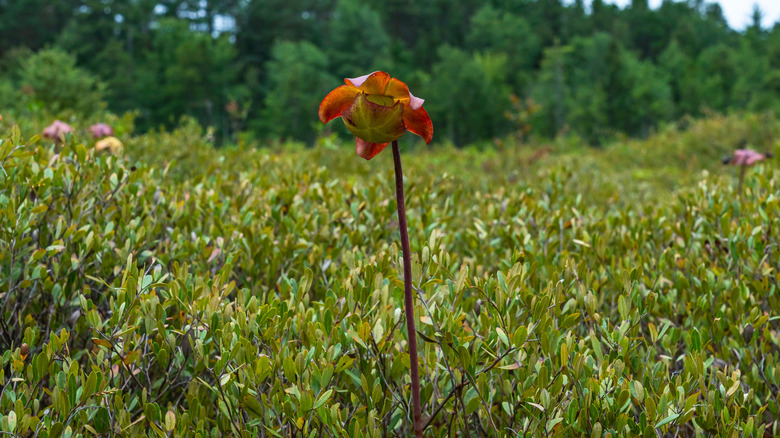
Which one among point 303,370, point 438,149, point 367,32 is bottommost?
point 438,149

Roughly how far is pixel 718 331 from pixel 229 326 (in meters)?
1.61

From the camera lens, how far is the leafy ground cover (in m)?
1.48

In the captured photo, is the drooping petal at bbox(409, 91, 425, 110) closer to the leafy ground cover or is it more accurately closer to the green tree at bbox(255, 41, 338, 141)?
the leafy ground cover

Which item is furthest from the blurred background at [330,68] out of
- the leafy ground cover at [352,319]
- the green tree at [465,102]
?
the leafy ground cover at [352,319]

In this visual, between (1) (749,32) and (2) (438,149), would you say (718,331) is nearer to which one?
(2) (438,149)

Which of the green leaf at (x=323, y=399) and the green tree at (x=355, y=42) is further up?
the green tree at (x=355, y=42)

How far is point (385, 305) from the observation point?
1.70m

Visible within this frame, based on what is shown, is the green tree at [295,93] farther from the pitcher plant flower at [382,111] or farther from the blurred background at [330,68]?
the pitcher plant flower at [382,111]

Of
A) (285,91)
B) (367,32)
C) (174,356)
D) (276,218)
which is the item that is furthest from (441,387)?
(367,32)

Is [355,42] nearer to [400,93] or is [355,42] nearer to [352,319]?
[352,319]

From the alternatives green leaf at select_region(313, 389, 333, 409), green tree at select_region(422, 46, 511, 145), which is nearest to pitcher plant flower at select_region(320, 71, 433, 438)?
green leaf at select_region(313, 389, 333, 409)

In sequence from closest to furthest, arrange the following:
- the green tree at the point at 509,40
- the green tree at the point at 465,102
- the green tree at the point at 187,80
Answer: the green tree at the point at 187,80, the green tree at the point at 465,102, the green tree at the point at 509,40

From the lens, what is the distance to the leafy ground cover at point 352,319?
148 centimetres

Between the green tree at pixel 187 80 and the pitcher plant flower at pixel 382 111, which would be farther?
the green tree at pixel 187 80
